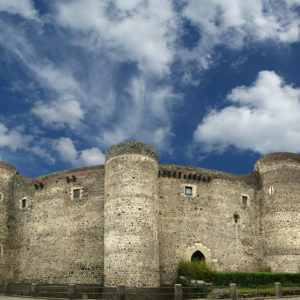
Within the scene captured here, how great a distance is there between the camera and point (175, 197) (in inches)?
1120

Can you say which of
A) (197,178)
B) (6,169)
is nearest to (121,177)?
(197,178)

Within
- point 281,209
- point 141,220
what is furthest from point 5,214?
point 281,209

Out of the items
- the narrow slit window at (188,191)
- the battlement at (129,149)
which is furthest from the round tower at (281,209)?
the battlement at (129,149)

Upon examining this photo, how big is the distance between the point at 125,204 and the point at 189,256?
625cm

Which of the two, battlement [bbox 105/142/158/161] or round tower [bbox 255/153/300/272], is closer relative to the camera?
battlement [bbox 105/142/158/161]

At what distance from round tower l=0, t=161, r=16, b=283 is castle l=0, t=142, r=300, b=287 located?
0.24 feet

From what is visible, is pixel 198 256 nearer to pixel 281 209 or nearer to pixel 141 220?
pixel 141 220

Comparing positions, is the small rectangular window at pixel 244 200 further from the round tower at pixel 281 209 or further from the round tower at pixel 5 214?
the round tower at pixel 5 214

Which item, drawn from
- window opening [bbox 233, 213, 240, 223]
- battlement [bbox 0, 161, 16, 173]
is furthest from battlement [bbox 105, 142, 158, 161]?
battlement [bbox 0, 161, 16, 173]

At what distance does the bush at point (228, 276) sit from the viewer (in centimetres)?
2512

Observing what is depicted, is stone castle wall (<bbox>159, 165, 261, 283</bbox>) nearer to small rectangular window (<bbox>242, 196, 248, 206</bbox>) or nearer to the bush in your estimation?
small rectangular window (<bbox>242, 196, 248, 206</bbox>)

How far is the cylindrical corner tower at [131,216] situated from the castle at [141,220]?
2.3 inches

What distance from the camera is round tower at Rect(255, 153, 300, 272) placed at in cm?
2936

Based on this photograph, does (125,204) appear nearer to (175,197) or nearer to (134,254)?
(134,254)
